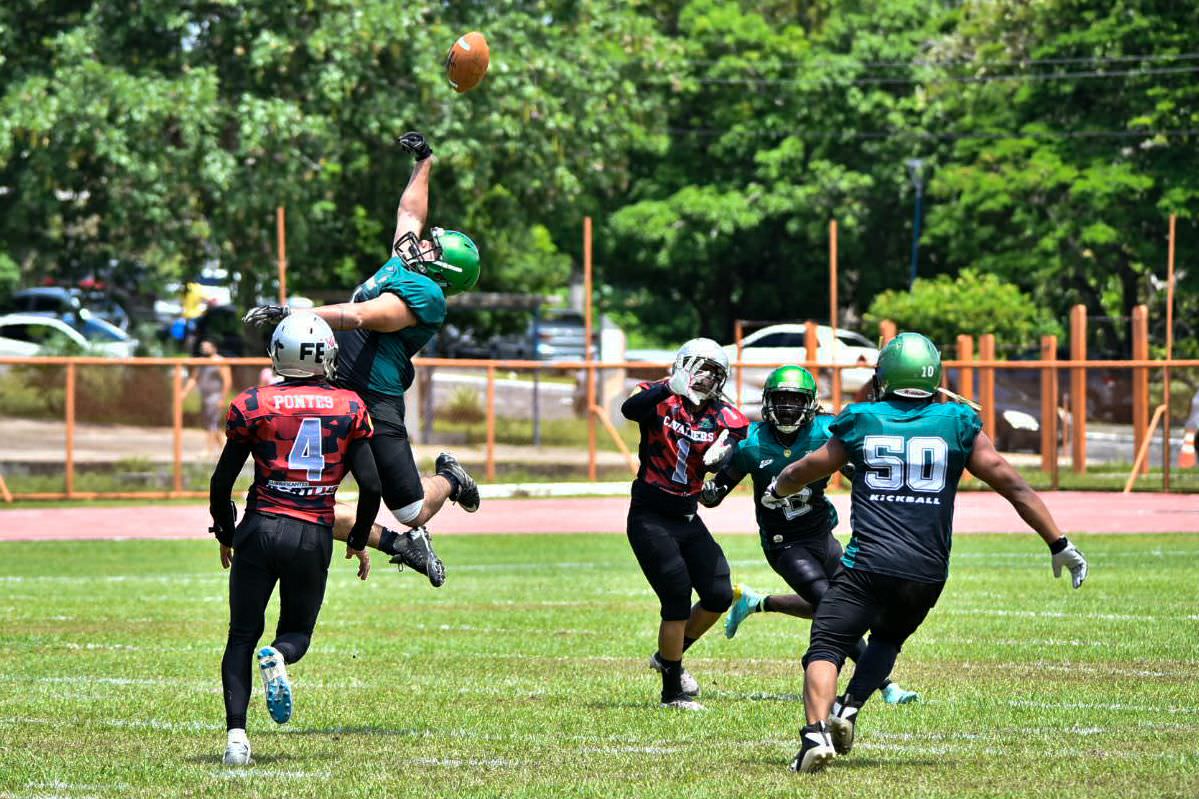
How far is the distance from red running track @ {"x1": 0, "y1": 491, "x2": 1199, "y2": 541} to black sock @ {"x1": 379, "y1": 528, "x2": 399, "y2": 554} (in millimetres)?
10974

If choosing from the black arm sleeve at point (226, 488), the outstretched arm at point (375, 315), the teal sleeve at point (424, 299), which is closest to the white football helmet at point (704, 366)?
the teal sleeve at point (424, 299)

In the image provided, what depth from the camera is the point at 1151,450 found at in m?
26.6

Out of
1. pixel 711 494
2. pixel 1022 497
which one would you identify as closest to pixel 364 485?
pixel 711 494

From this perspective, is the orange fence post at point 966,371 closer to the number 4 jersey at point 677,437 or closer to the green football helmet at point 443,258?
the number 4 jersey at point 677,437

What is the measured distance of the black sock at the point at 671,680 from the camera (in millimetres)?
9156

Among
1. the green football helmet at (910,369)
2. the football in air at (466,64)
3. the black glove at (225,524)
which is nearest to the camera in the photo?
the green football helmet at (910,369)

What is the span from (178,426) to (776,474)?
16.7 metres

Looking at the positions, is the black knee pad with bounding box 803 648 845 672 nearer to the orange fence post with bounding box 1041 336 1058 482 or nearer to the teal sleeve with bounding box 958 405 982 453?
the teal sleeve with bounding box 958 405 982 453

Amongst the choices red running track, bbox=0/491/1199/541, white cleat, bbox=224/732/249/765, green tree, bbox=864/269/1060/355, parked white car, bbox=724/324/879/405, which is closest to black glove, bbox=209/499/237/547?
white cleat, bbox=224/732/249/765

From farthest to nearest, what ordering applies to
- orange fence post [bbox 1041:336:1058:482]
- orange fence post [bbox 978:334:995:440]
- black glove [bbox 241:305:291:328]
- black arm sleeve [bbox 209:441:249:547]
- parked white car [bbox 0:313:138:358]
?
parked white car [bbox 0:313:138:358]
orange fence post [bbox 978:334:995:440]
orange fence post [bbox 1041:336:1058:482]
black glove [bbox 241:305:291:328]
black arm sleeve [bbox 209:441:249:547]

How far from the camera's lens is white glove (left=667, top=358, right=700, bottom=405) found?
9.25 m

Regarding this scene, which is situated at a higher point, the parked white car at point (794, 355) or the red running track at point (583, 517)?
the parked white car at point (794, 355)

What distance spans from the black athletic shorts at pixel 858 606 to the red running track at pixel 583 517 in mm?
13254

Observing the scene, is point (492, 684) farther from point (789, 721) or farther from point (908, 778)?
point (908, 778)
